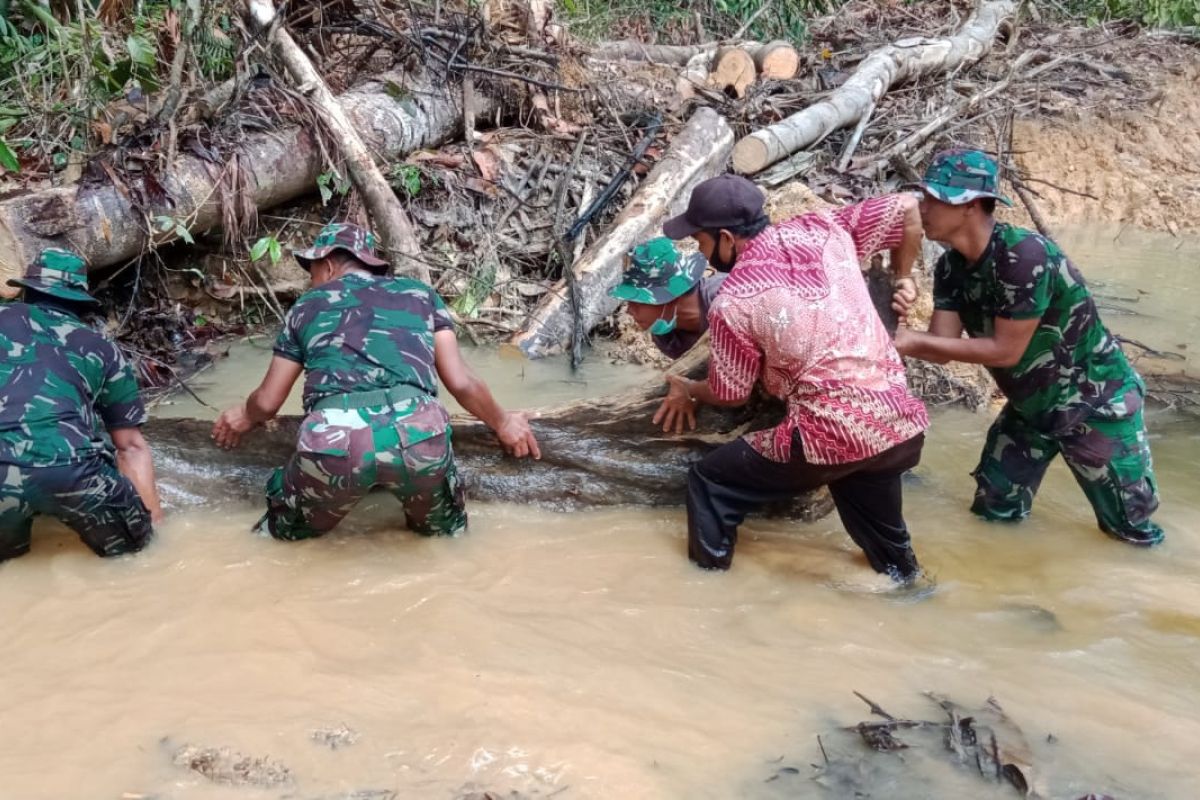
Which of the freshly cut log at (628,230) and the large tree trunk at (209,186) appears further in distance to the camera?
the freshly cut log at (628,230)

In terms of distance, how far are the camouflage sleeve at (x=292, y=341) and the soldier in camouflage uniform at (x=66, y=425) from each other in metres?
0.66

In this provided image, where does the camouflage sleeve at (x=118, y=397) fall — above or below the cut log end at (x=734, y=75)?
below

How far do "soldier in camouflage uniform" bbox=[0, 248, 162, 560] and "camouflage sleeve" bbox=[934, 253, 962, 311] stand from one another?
3401mm

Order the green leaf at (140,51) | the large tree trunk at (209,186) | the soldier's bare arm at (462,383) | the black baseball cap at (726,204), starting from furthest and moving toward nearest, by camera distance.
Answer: the green leaf at (140,51) → the large tree trunk at (209,186) → the soldier's bare arm at (462,383) → the black baseball cap at (726,204)

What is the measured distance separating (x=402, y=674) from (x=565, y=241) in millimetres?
4931

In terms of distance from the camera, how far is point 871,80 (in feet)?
30.6

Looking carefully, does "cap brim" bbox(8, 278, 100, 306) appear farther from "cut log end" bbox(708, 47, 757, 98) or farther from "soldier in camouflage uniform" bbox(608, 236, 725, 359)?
"cut log end" bbox(708, 47, 757, 98)

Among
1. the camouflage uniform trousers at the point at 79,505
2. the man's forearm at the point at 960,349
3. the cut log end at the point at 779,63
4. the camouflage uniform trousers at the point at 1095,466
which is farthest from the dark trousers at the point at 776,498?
the cut log end at the point at 779,63

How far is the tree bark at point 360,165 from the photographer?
21.7 feet

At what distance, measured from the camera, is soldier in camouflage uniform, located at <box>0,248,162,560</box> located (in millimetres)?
3309

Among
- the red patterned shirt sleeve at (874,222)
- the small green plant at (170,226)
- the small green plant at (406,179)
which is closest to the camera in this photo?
the red patterned shirt sleeve at (874,222)

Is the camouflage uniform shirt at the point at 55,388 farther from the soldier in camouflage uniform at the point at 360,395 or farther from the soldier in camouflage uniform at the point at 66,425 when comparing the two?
the soldier in camouflage uniform at the point at 360,395

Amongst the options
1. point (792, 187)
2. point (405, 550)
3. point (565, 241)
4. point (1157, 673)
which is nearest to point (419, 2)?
point (565, 241)

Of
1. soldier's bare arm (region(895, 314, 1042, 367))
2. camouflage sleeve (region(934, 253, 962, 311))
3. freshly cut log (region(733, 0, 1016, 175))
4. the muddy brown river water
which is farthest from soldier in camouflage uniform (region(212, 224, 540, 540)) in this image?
freshly cut log (region(733, 0, 1016, 175))
